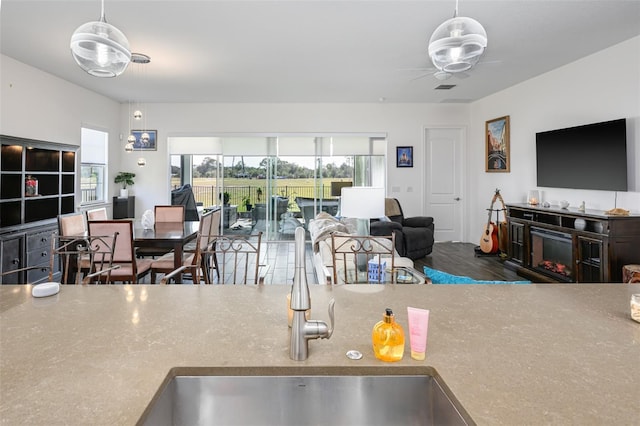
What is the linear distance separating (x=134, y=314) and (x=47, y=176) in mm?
5065

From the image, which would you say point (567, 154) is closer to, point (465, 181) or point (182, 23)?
point (465, 181)

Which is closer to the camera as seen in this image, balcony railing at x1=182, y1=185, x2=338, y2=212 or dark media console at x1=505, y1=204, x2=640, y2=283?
dark media console at x1=505, y1=204, x2=640, y2=283

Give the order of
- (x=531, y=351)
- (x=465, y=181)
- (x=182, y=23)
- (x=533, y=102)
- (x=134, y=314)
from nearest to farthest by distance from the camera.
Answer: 1. (x=531, y=351)
2. (x=134, y=314)
3. (x=182, y=23)
4. (x=533, y=102)
5. (x=465, y=181)

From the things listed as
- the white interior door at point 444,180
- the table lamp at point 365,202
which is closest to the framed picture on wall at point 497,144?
the white interior door at point 444,180

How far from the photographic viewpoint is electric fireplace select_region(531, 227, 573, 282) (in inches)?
175

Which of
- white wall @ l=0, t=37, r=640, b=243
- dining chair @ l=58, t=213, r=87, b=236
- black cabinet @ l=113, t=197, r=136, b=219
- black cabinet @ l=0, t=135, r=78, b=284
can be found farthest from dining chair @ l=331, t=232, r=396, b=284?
black cabinet @ l=113, t=197, r=136, b=219

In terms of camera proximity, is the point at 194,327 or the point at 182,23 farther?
the point at 182,23

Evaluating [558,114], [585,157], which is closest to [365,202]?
[585,157]

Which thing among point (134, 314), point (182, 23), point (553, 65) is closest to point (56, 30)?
point (182, 23)

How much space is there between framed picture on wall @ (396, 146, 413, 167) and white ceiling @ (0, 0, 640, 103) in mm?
1532

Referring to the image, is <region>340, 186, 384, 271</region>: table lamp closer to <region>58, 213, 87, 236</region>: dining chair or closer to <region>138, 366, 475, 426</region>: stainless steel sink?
<region>138, 366, 475, 426</region>: stainless steel sink

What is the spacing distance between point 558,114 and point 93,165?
7.50 meters

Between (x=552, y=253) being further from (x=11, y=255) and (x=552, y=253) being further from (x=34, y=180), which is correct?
(x=34, y=180)

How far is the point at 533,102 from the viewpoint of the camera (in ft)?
18.8
